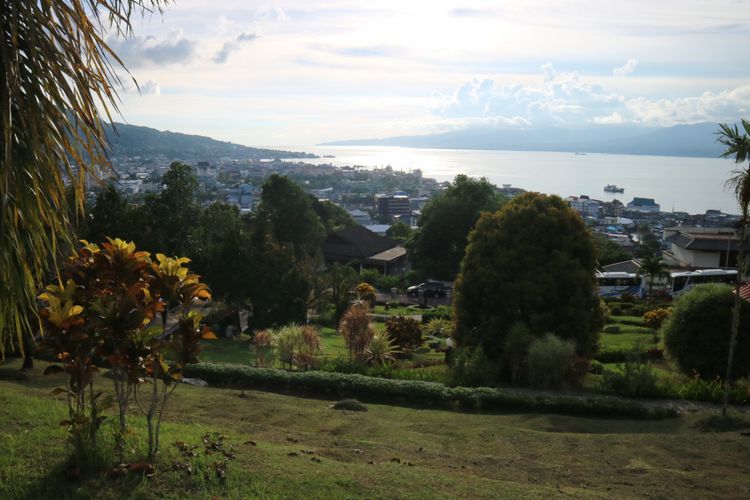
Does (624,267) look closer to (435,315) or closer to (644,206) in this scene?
(435,315)

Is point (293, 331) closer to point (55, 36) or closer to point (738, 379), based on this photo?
point (738, 379)

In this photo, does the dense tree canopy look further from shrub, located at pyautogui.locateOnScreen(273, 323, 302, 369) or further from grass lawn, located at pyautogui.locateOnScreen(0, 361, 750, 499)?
grass lawn, located at pyautogui.locateOnScreen(0, 361, 750, 499)

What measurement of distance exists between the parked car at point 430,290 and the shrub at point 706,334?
20.1 meters

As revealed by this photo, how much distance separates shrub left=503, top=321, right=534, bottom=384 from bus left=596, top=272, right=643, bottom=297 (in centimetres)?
2293

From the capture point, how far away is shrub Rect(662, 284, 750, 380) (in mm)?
14405

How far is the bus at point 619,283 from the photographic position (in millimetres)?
35906

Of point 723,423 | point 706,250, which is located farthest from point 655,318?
point 706,250

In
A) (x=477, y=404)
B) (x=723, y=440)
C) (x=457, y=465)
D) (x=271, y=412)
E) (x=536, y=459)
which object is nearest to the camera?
(x=457, y=465)

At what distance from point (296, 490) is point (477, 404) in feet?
22.6

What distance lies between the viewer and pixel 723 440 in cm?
926

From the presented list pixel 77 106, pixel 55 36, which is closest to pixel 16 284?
pixel 77 106

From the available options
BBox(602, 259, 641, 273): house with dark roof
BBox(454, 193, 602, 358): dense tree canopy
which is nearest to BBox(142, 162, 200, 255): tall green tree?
BBox(454, 193, 602, 358): dense tree canopy

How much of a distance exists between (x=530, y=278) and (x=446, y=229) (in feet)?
88.8

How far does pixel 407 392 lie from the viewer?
1224 centimetres
